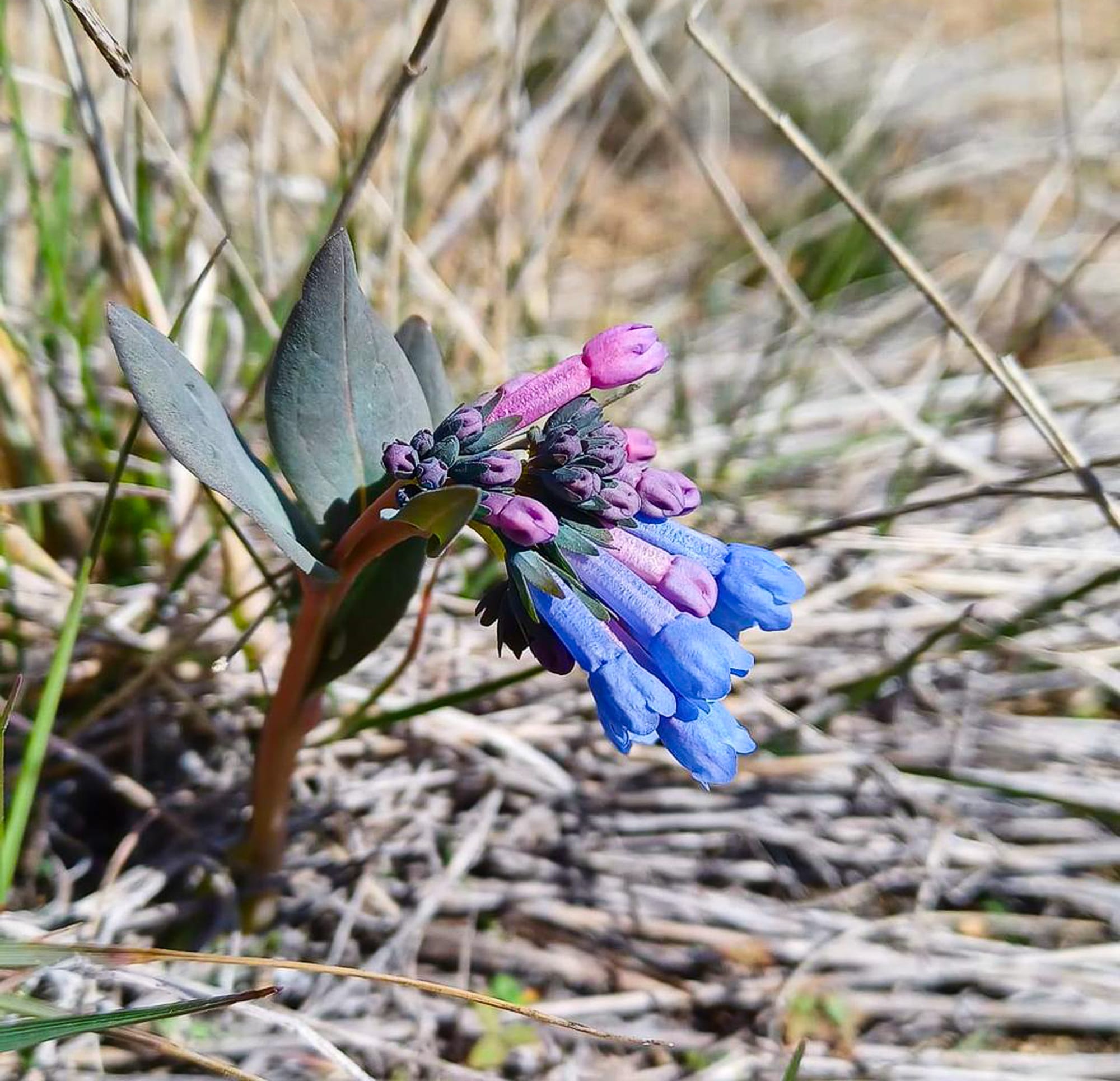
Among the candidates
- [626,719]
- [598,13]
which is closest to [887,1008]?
[626,719]

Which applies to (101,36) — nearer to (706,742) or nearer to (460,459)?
(460,459)

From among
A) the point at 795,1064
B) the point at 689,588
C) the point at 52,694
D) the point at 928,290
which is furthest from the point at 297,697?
the point at 928,290

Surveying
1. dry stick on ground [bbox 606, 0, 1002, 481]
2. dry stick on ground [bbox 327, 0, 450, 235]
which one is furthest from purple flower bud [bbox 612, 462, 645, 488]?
dry stick on ground [bbox 606, 0, 1002, 481]

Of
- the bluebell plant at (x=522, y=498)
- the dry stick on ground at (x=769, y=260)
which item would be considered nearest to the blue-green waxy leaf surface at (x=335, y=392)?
the bluebell plant at (x=522, y=498)

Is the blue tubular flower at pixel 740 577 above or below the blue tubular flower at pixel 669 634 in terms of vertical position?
above

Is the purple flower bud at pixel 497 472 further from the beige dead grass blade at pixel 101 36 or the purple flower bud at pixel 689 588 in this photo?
the beige dead grass blade at pixel 101 36

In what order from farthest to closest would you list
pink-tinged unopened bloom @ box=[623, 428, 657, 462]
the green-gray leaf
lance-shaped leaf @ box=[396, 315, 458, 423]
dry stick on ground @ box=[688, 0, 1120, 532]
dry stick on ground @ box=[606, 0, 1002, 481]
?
dry stick on ground @ box=[606, 0, 1002, 481], dry stick on ground @ box=[688, 0, 1120, 532], lance-shaped leaf @ box=[396, 315, 458, 423], pink-tinged unopened bloom @ box=[623, 428, 657, 462], the green-gray leaf

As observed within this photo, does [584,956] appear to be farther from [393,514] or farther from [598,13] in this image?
[598,13]

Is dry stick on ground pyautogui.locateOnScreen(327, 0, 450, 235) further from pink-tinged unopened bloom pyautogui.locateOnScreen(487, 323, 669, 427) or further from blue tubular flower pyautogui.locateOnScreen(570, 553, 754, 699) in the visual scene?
blue tubular flower pyautogui.locateOnScreen(570, 553, 754, 699)
